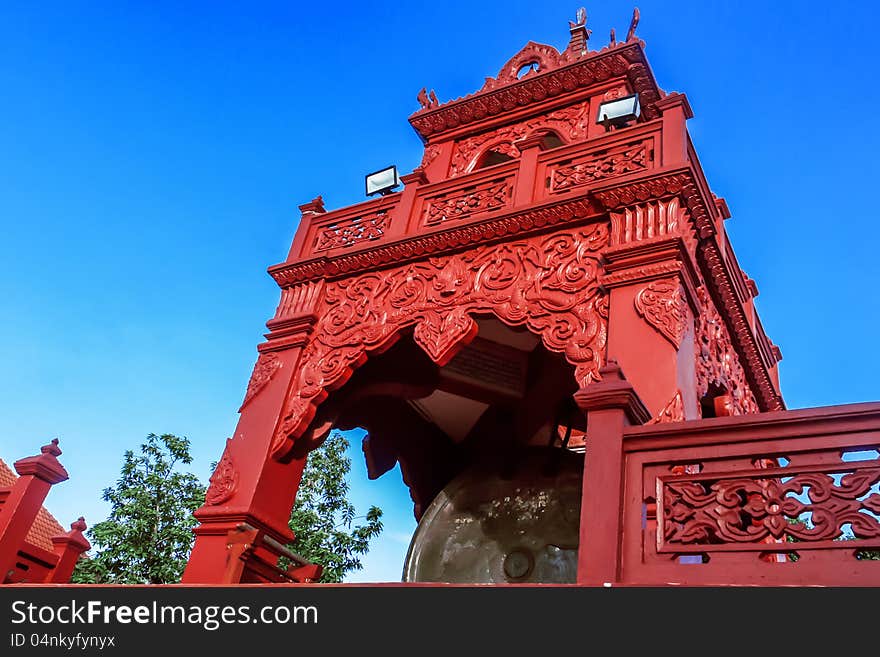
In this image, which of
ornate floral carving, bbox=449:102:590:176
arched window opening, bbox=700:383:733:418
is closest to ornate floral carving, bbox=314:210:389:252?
ornate floral carving, bbox=449:102:590:176

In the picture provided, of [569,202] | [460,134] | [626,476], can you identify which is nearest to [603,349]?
[569,202]

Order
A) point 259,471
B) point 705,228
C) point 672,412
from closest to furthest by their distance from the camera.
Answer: point 672,412 < point 705,228 < point 259,471

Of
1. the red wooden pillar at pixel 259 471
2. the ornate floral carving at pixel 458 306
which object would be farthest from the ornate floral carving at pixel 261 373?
the ornate floral carving at pixel 458 306

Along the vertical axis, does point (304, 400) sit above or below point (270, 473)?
above

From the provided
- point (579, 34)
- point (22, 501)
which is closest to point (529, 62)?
point (579, 34)

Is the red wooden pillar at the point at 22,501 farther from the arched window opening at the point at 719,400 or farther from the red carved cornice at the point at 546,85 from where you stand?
the red carved cornice at the point at 546,85

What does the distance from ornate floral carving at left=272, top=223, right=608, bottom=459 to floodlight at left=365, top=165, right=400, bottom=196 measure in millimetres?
1492

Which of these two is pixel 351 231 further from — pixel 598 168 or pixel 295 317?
pixel 598 168

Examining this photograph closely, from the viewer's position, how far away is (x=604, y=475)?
3.11 m

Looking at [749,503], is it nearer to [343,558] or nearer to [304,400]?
[304,400]

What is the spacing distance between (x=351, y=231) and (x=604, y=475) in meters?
4.54

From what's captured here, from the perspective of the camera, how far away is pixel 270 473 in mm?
5840

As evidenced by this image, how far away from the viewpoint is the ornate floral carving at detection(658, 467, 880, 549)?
273 cm
